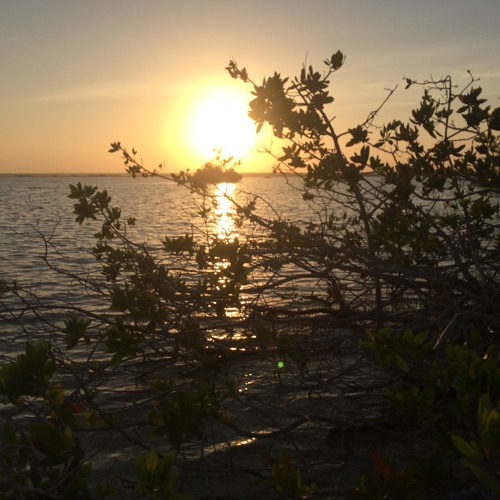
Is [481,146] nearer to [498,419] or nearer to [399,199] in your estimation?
Answer: [399,199]

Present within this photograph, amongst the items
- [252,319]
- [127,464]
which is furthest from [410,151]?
[127,464]

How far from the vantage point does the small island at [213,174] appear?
653cm

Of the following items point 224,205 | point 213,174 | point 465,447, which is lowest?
point 465,447

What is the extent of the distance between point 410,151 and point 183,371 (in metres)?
3.49

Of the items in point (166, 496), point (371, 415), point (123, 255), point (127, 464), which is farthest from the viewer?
point (123, 255)

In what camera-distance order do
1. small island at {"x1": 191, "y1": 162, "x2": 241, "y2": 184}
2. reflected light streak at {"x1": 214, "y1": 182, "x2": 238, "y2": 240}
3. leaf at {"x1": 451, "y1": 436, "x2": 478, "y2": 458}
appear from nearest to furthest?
leaf at {"x1": 451, "y1": 436, "x2": 478, "y2": 458}
reflected light streak at {"x1": 214, "y1": 182, "x2": 238, "y2": 240}
small island at {"x1": 191, "y1": 162, "x2": 241, "y2": 184}

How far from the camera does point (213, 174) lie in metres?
6.55

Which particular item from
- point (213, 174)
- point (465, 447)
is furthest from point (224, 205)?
point (465, 447)

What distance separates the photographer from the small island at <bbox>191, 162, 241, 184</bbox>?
653 cm

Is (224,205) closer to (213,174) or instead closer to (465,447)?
(213,174)

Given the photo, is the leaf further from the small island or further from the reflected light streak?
the small island

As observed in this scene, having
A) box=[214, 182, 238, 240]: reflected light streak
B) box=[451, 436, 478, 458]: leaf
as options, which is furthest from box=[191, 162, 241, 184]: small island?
box=[451, 436, 478, 458]: leaf

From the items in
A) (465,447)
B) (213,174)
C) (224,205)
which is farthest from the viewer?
(224,205)

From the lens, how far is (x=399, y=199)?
199 inches
